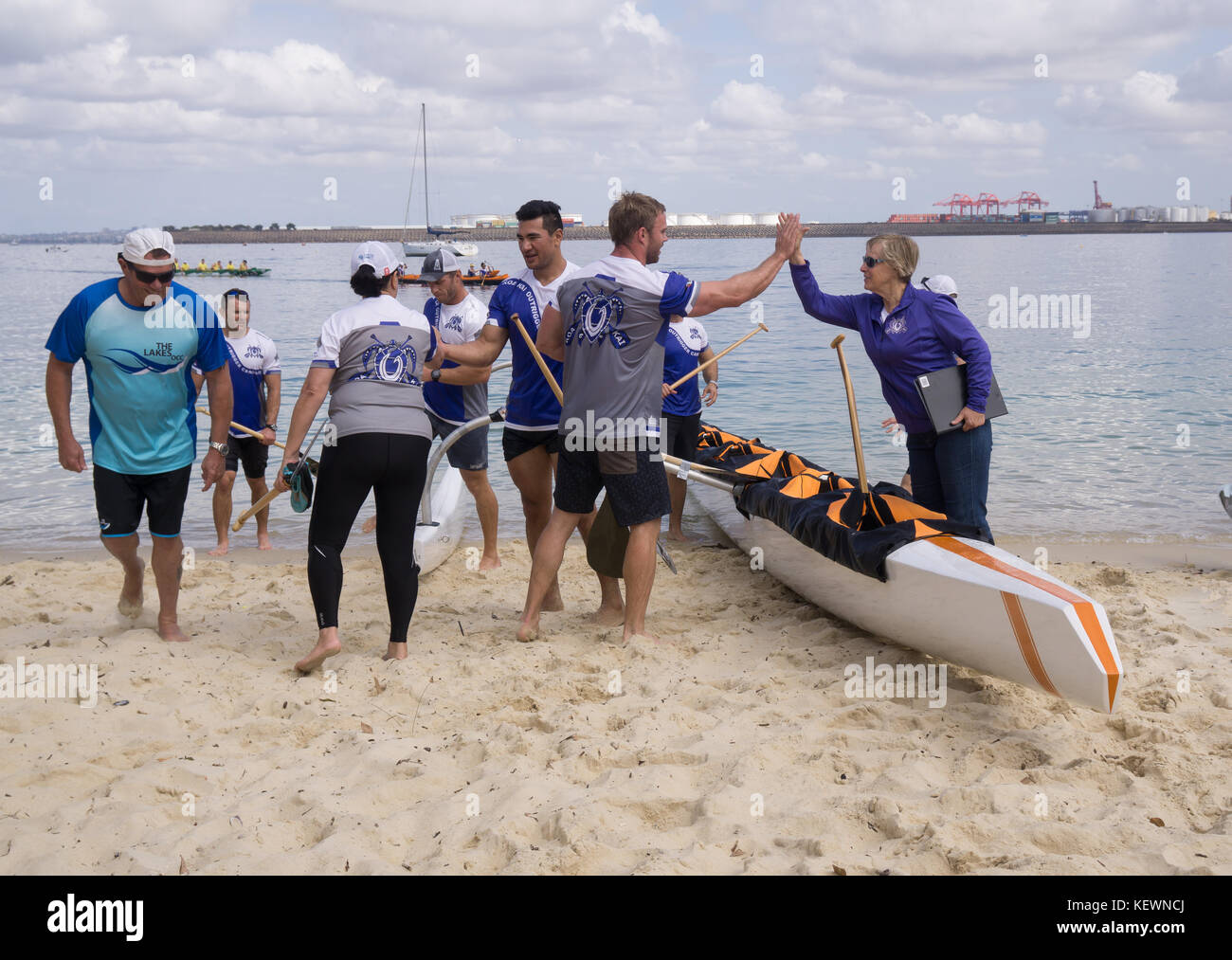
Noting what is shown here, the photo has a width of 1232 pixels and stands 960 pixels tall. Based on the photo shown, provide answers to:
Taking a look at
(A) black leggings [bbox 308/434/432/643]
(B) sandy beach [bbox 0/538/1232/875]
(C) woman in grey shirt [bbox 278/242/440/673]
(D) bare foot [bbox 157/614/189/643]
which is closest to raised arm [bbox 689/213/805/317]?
(C) woman in grey shirt [bbox 278/242/440/673]

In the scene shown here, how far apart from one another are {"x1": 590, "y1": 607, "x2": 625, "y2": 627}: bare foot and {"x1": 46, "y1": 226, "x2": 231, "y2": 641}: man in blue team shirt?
75.5 inches

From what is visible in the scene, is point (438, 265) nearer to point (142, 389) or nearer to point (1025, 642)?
point (142, 389)

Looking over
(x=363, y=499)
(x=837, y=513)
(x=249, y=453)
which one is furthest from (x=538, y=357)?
(x=249, y=453)

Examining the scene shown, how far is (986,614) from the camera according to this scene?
3.69 metres

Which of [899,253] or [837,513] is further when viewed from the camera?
[837,513]

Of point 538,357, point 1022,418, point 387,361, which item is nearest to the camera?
point 387,361

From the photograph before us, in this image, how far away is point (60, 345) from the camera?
4.11 m

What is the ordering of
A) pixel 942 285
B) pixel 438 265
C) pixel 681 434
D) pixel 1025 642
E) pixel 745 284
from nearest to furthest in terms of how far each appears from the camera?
pixel 1025 642, pixel 745 284, pixel 438 265, pixel 942 285, pixel 681 434

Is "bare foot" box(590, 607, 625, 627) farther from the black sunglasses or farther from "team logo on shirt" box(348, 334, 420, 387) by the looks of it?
the black sunglasses

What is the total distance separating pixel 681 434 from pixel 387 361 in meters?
3.01

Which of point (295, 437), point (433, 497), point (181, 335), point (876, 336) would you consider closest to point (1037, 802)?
point (876, 336)

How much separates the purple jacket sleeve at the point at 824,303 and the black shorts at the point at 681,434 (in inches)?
79.6

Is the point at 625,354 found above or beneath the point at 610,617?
above
